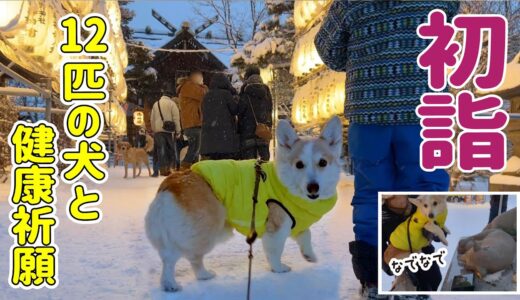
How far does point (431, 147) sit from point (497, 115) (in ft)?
0.41

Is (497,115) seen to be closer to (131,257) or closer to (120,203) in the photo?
(131,257)

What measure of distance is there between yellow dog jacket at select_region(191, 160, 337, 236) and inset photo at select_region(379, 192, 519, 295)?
1.11 ft

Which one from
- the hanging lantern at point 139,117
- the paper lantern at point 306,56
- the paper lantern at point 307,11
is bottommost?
the hanging lantern at point 139,117

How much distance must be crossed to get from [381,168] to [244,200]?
0.40 metres

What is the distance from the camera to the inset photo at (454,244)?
2.41 ft

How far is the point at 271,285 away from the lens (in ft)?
3.45

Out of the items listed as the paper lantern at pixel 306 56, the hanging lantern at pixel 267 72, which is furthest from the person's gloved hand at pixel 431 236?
the hanging lantern at pixel 267 72

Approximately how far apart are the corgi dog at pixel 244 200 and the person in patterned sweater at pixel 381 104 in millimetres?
150

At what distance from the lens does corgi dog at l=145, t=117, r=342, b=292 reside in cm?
102

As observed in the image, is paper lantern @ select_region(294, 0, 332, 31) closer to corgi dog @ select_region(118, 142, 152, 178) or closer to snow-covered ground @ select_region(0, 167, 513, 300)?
corgi dog @ select_region(118, 142, 152, 178)

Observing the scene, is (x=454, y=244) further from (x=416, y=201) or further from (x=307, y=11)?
(x=307, y=11)

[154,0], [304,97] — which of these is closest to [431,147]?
[154,0]

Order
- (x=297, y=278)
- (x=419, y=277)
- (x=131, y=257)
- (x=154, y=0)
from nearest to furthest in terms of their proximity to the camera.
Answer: (x=419, y=277) < (x=154, y=0) < (x=297, y=278) < (x=131, y=257)

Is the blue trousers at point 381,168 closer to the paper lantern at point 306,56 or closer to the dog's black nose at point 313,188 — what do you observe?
the dog's black nose at point 313,188
